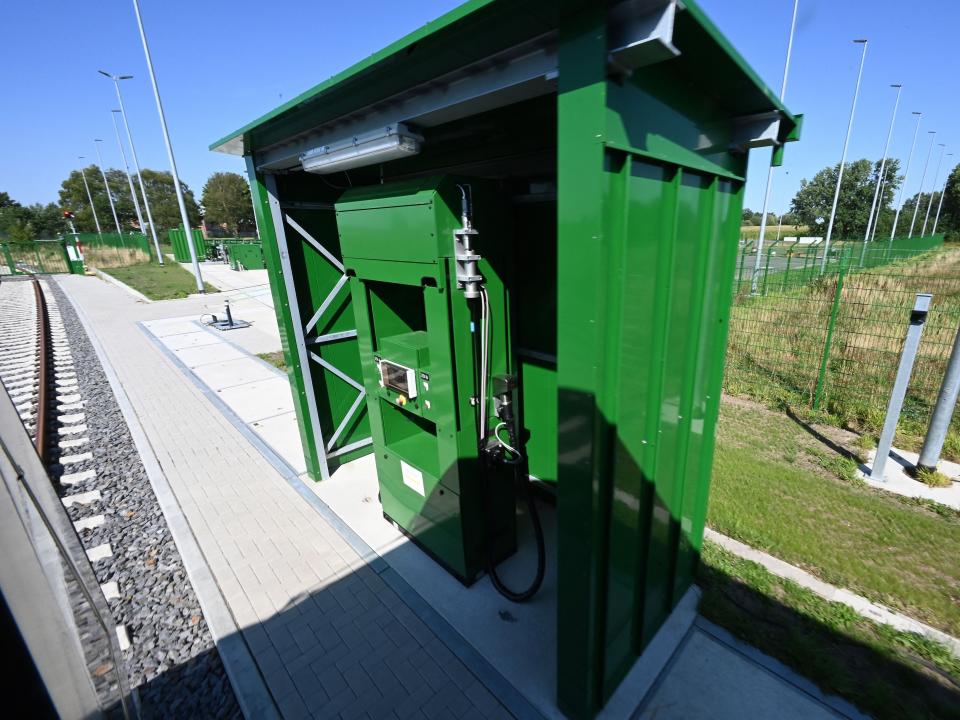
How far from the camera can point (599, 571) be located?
6.88 ft

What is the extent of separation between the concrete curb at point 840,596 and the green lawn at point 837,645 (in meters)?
0.06

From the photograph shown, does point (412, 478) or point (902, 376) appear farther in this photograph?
point (902, 376)

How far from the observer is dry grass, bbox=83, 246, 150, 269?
29172 mm

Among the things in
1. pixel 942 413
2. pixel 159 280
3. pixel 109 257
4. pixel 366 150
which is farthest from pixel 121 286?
pixel 942 413

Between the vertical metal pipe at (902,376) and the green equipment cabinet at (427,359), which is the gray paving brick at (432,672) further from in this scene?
the vertical metal pipe at (902,376)

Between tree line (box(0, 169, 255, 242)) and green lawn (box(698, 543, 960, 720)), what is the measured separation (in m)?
64.5

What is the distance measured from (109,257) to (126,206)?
134ft

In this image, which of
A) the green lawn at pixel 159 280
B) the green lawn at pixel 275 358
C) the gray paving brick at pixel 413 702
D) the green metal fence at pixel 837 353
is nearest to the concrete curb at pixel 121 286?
the green lawn at pixel 159 280

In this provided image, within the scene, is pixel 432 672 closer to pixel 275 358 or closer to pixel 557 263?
pixel 557 263

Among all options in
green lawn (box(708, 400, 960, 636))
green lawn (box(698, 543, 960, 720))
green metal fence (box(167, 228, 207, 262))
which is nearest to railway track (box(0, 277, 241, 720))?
green lawn (box(698, 543, 960, 720))

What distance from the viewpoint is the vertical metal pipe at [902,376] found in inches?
153

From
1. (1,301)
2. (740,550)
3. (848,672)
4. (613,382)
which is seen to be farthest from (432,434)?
(1,301)

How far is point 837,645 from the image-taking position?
8.75ft

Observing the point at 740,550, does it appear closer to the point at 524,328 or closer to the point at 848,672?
the point at 848,672
